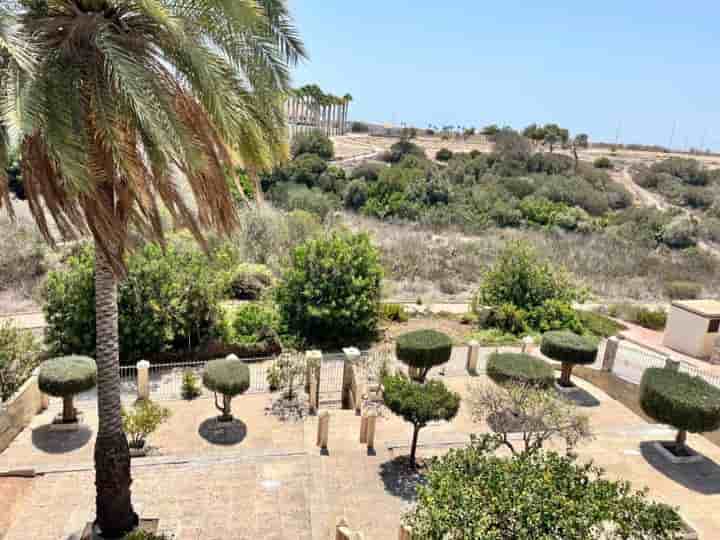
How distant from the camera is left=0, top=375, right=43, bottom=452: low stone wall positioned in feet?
43.6

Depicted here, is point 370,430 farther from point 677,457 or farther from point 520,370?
point 677,457

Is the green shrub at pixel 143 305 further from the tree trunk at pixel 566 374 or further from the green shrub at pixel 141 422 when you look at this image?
the tree trunk at pixel 566 374

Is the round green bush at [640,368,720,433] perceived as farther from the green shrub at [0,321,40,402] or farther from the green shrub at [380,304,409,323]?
the green shrub at [0,321,40,402]

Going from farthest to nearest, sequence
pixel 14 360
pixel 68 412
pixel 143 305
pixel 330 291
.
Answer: pixel 330 291 → pixel 143 305 → pixel 14 360 → pixel 68 412

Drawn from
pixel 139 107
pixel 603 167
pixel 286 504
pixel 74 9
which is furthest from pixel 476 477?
pixel 603 167

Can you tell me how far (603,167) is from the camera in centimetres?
6862

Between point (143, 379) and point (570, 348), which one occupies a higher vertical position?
point (570, 348)

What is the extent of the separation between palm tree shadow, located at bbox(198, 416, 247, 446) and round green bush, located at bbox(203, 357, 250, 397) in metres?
0.85

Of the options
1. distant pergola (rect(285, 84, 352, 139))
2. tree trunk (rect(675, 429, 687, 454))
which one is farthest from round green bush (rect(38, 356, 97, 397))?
distant pergola (rect(285, 84, 352, 139))

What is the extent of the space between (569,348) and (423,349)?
4.56m

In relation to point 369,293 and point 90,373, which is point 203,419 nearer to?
point 90,373

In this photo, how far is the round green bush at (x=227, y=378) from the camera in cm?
1471

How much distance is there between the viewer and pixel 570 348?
1745 centimetres

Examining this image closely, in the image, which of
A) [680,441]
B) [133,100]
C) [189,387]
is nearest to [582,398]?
[680,441]
